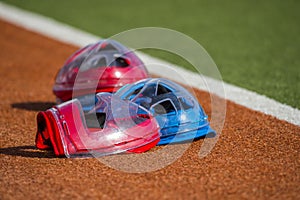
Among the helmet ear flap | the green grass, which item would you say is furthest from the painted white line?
the helmet ear flap

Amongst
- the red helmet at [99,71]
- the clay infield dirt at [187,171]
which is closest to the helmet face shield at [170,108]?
the clay infield dirt at [187,171]

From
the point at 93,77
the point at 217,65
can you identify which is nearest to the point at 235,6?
the point at 217,65

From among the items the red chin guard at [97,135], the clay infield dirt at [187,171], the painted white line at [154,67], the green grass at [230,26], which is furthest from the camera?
the green grass at [230,26]

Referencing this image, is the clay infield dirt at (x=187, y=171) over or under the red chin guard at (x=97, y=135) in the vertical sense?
under

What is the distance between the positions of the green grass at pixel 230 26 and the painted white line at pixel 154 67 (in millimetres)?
237

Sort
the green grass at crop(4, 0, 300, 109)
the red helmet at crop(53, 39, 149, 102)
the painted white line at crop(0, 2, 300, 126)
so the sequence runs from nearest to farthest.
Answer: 1. the red helmet at crop(53, 39, 149, 102)
2. the painted white line at crop(0, 2, 300, 126)
3. the green grass at crop(4, 0, 300, 109)

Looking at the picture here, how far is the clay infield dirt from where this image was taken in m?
4.30

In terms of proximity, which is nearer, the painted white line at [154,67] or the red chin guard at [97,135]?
the red chin guard at [97,135]

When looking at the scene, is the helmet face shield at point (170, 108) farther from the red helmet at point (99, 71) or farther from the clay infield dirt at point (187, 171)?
the red helmet at point (99, 71)

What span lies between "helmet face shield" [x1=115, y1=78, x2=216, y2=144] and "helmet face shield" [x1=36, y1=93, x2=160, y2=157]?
199 millimetres

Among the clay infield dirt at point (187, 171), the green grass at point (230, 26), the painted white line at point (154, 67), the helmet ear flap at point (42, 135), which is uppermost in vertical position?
the helmet ear flap at point (42, 135)

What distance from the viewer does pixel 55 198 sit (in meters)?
4.25

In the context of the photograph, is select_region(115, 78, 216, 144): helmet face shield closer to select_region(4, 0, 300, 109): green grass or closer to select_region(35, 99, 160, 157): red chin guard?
select_region(35, 99, 160, 157): red chin guard

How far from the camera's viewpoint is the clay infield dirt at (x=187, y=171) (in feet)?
14.1
